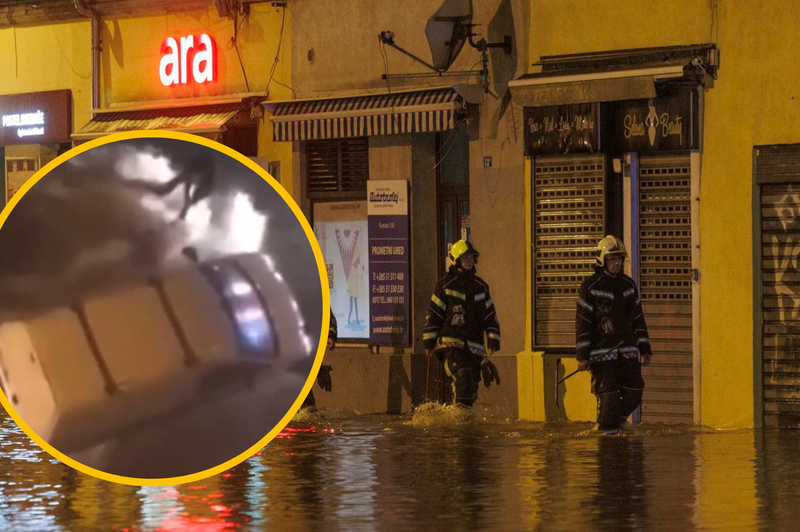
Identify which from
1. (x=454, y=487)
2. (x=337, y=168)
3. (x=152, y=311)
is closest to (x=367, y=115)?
(x=337, y=168)

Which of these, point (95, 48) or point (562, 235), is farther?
point (95, 48)

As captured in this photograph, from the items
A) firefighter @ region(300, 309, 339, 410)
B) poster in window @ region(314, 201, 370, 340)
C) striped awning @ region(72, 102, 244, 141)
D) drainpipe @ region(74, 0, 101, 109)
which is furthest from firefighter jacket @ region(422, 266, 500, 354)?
drainpipe @ region(74, 0, 101, 109)

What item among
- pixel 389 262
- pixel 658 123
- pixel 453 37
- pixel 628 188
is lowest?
pixel 389 262

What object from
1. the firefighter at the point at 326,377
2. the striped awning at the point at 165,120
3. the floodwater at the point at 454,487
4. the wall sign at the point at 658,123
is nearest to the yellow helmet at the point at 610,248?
the floodwater at the point at 454,487

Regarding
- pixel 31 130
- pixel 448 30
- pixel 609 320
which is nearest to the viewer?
pixel 609 320

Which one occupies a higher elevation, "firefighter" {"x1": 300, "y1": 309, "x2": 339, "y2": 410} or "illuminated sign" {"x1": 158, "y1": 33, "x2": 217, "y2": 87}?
"illuminated sign" {"x1": 158, "y1": 33, "x2": 217, "y2": 87}

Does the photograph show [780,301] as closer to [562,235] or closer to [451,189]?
[562,235]

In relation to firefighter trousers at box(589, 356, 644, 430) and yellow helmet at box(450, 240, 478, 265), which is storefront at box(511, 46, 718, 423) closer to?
yellow helmet at box(450, 240, 478, 265)

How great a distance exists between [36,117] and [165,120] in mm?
3123

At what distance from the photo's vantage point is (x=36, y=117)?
2247 centimetres

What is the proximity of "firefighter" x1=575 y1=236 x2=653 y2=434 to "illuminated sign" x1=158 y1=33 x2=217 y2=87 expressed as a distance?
8.31 meters

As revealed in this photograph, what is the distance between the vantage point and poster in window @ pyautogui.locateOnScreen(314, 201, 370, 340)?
62.7 ft

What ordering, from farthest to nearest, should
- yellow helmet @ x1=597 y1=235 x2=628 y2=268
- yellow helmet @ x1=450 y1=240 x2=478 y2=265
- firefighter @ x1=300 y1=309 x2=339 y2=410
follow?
firefighter @ x1=300 y1=309 x2=339 y2=410
yellow helmet @ x1=450 y1=240 x2=478 y2=265
yellow helmet @ x1=597 y1=235 x2=628 y2=268

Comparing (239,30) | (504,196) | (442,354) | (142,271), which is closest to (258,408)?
(142,271)
